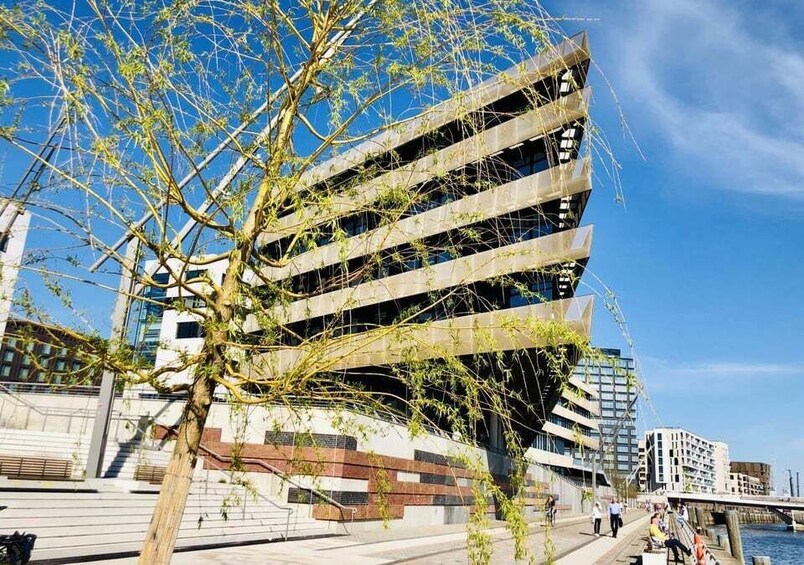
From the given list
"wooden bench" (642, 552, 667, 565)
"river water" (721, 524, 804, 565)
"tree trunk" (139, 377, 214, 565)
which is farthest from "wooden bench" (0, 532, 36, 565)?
"river water" (721, 524, 804, 565)

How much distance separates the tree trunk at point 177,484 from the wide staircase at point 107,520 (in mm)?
4801

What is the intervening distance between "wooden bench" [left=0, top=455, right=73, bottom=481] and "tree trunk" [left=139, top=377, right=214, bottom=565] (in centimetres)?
1282

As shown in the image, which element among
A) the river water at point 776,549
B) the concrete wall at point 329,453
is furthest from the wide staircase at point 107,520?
the river water at point 776,549

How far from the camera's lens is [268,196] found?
4672 mm

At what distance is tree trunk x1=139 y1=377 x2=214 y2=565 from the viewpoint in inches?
167

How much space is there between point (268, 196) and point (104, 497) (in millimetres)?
13039

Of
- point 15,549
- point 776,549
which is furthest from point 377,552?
point 776,549

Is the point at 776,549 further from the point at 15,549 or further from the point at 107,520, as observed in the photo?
the point at 15,549

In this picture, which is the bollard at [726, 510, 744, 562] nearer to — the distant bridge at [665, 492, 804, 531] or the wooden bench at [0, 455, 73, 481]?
the wooden bench at [0, 455, 73, 481]

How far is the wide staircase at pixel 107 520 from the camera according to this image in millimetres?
11305

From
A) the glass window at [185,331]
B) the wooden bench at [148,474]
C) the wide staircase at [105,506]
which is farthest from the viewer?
the glass window at [185,331]

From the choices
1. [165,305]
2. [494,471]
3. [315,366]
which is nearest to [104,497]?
[165,305]

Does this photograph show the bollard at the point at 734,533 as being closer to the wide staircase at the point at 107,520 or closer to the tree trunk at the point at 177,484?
the wide staircase at the point at 107,520

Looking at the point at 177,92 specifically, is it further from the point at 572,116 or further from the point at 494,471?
the point at 494,471
